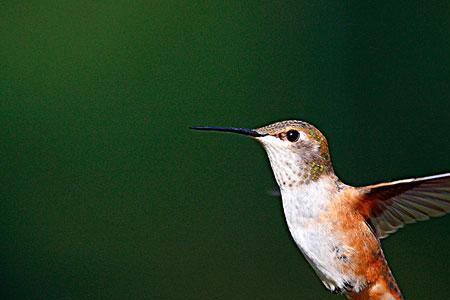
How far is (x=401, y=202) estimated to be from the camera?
6.99 ft

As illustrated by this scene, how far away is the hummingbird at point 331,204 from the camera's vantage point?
2006 mm

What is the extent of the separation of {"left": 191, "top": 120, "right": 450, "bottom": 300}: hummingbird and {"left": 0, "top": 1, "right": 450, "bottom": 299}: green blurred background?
92.0 inches

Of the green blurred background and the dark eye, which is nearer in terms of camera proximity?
the dark eye

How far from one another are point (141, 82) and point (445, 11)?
1746 millimetres

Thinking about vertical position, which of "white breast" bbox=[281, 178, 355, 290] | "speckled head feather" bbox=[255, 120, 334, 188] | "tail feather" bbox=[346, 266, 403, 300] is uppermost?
"speckled head feather" bbox=[255, 120, 334, 188]

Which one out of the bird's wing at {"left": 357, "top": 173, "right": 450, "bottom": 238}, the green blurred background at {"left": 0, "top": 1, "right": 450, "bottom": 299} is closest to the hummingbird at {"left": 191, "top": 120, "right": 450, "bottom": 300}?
the bird's wing at {"left": 357, "top": 173, "right": 450, "bottom": 238}

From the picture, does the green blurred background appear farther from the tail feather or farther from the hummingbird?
the hummingbird

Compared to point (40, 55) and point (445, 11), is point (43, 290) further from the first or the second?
point (445, 11)

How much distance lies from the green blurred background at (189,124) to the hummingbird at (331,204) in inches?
92.0

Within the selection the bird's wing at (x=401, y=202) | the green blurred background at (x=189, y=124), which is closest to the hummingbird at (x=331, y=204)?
the bird's wing at (x=401, y=202)

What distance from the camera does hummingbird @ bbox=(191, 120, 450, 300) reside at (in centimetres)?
201

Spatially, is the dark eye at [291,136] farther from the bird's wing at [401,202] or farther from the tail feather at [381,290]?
the tail feather at [381,290]

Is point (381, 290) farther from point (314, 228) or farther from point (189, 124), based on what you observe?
point (189, 124)

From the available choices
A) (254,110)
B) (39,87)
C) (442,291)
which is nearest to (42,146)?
(39,87)
